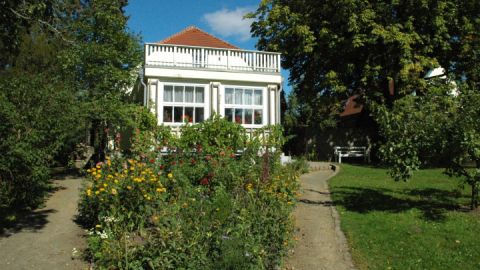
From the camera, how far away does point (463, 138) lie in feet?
30.2

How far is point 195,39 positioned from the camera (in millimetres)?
25328

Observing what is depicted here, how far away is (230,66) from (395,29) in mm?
8752

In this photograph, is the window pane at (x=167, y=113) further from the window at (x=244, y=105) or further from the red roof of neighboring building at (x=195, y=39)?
the red roof of neighboring building at (x=195, y=39)

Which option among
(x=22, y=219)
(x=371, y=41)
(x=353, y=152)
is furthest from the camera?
(x=353, y=152)

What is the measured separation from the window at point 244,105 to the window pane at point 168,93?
215 centimetres

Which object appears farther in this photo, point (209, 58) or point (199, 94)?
point (209, 58)

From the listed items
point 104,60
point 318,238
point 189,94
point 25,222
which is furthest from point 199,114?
point 318,238

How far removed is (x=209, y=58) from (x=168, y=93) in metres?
2.25

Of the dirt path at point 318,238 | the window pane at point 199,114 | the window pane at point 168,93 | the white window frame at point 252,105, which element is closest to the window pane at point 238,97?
the white window frame at point 252,105

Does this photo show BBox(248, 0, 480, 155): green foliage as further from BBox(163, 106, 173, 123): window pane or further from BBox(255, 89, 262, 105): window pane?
BBox(163, 106, 173, 123): window pane

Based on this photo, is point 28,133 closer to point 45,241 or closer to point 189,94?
point 45,241

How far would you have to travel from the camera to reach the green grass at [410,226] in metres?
7.38

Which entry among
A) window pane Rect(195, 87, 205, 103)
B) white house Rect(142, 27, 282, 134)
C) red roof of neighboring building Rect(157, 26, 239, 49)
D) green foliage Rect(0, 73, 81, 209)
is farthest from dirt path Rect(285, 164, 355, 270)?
red roof of neighboring building Rect(157, 26, 239, 49)

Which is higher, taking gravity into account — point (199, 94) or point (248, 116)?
point (199, 94)
